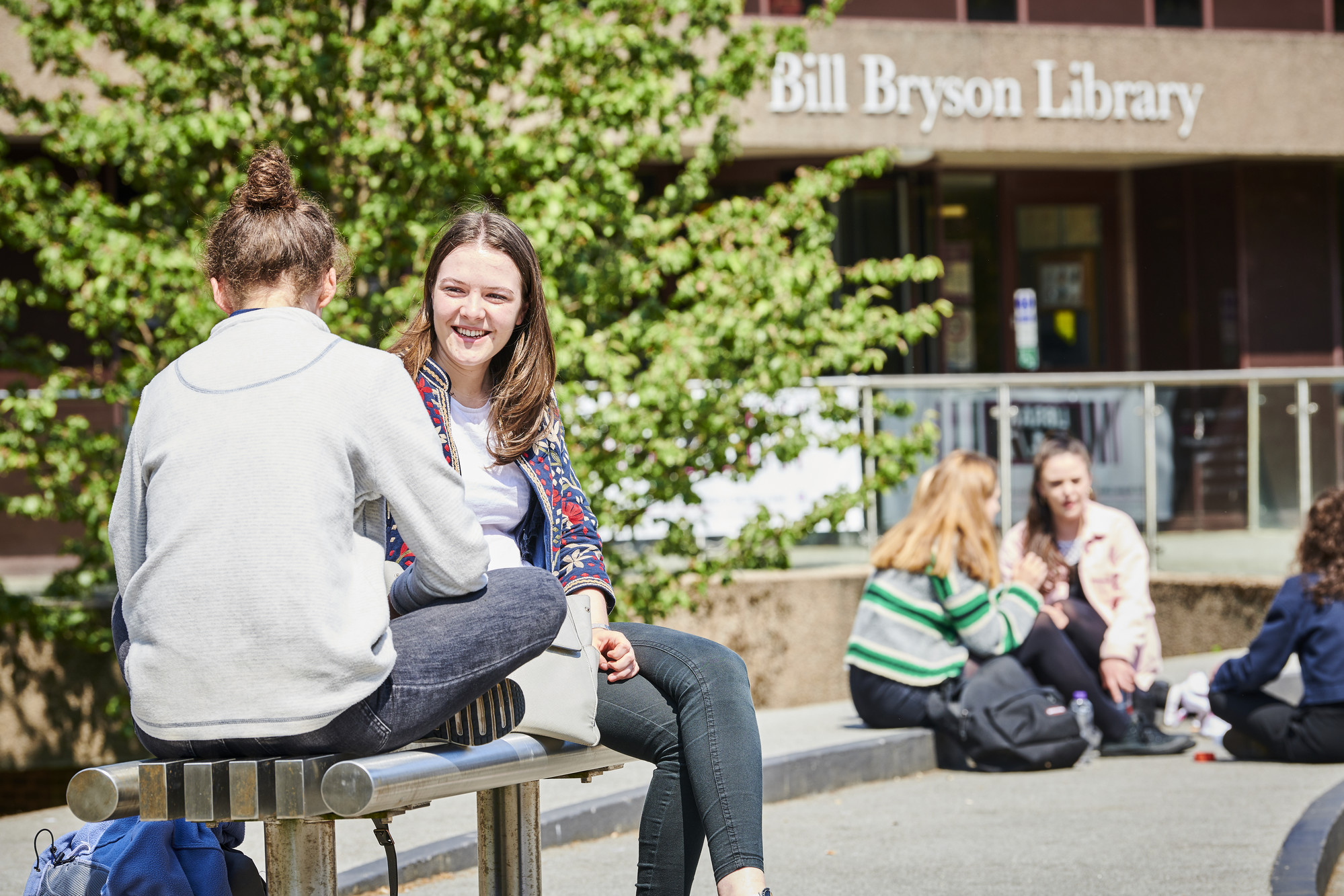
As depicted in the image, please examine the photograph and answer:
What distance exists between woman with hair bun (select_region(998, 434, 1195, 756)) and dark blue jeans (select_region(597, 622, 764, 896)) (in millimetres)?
3780

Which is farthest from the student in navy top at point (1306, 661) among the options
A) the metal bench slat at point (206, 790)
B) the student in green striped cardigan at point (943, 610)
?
the metal bench slat at point (206, 790)

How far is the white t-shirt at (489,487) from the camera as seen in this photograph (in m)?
3.26

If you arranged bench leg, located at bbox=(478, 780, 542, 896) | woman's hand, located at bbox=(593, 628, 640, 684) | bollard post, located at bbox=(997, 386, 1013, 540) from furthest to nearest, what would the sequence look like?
bollard post, located at bbox=(997, 386, 1013, 540) → woman's hand, located at bbox=(593, 628, 640, 684) → bench leg, located at bbox=(478, 780, 542, 896)

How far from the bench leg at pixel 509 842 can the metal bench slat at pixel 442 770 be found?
0.44 ft

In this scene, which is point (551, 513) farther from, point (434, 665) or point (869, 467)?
point (869, 467)

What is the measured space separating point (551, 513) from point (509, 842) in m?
0.69

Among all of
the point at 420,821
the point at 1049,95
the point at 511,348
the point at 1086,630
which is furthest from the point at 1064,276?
the point at 511,348

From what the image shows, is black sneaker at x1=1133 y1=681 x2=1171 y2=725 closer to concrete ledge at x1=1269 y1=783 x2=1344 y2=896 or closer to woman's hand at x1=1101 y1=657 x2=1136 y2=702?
woman's hand at x1=1101 y1=657 x2=1136 y2=702

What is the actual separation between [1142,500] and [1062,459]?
4.15 meters

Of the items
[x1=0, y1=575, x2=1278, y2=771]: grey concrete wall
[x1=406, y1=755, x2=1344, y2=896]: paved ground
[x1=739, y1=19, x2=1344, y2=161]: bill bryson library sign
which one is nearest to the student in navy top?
[x1=406, y1=755, x2=1344, y2=896]: paved ground

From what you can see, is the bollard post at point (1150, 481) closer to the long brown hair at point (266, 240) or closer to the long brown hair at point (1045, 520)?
the long brown hair at point (1045, 520)

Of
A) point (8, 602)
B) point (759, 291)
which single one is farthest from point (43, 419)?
point (759, 291)

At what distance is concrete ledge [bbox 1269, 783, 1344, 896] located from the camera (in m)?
4.21

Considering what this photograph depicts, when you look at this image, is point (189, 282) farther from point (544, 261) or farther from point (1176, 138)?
point (1176, 138)
